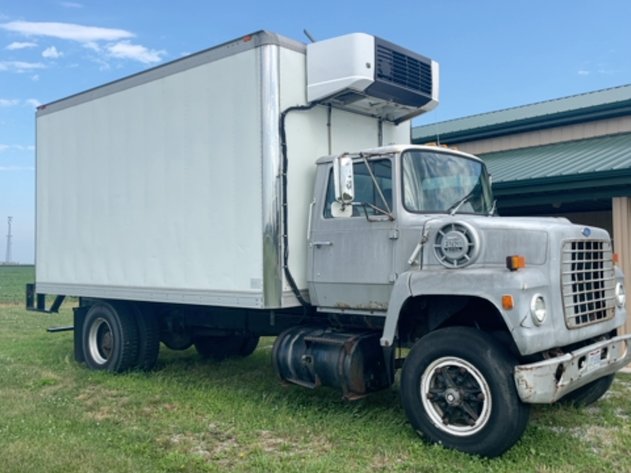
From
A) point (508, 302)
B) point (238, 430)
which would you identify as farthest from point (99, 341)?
point (508, 302)

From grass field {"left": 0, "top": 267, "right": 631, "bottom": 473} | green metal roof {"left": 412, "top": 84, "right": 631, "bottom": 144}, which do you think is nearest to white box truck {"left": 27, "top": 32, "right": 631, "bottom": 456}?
grass field {"left": 0, "top": 267, "right": 631, "bottom": 473}

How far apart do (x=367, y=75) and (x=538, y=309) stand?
296cm

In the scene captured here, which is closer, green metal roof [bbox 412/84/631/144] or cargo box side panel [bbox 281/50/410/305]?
cargo box side panel [bbox 281/50/410/305]

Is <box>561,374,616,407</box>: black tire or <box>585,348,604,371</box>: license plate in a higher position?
<box>585,348,604,371</box>: license plate

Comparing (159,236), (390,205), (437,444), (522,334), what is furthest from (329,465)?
(159,236)

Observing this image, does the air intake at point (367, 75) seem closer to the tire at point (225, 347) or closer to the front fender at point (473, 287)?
the front fender at point (473, 287)

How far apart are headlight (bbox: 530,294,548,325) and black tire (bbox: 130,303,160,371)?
560 cm

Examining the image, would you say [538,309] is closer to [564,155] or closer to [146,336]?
[146,336]

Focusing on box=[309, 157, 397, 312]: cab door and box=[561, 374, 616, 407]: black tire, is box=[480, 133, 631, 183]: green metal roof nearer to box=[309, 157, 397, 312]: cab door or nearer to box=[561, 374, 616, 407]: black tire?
box=[561, 374, 616, 407]: black tire

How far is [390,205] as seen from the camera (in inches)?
236

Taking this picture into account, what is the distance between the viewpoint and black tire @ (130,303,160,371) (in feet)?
28.7

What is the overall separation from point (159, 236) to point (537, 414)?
4755mm

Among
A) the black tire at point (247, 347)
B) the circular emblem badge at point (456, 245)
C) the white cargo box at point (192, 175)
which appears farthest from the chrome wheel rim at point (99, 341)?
the circular emblem badge at point (456, 245)

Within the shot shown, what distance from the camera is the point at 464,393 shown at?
5273 millimetres
